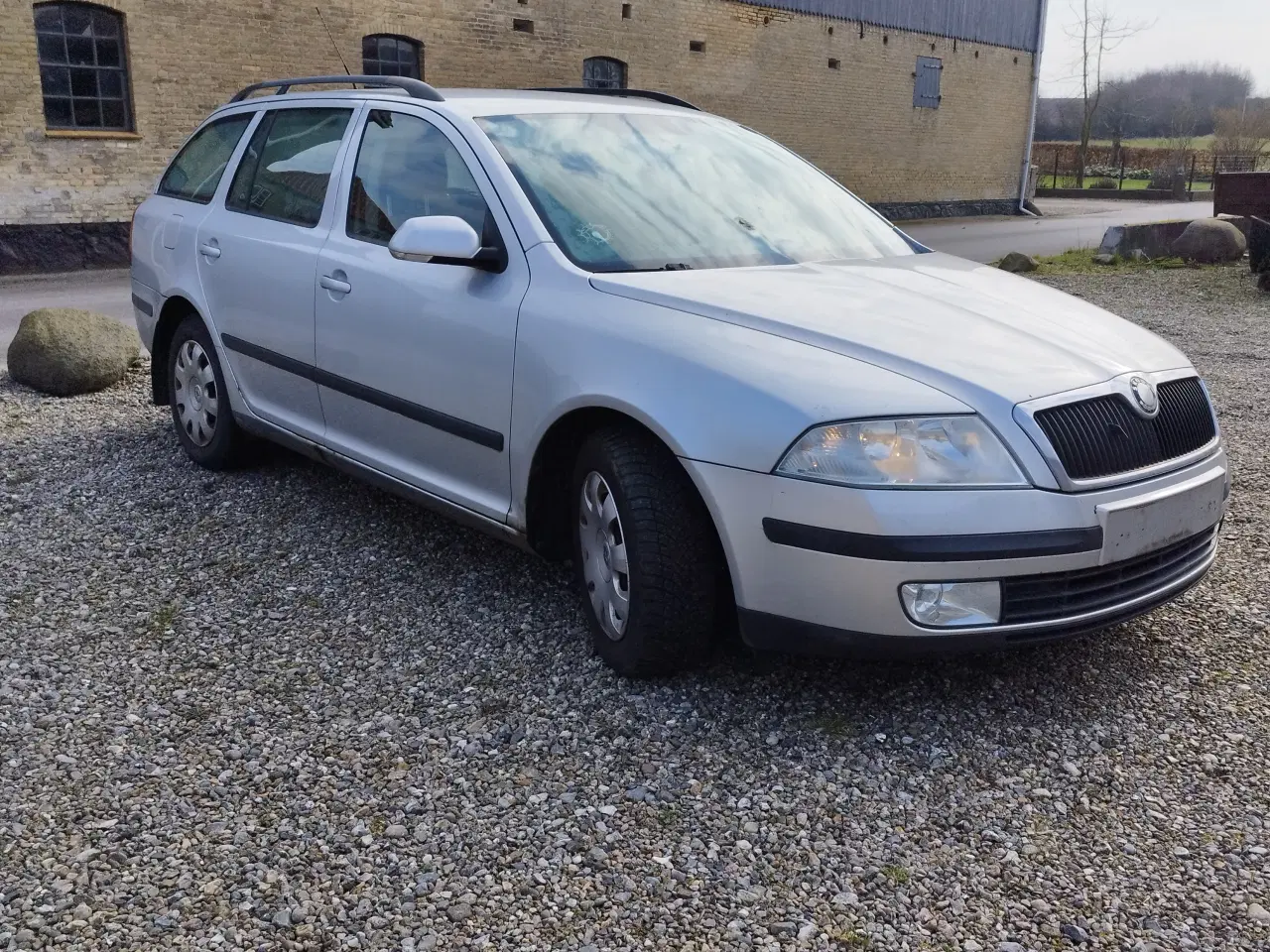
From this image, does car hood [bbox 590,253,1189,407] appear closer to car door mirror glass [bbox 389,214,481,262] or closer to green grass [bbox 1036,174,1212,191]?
car door mirror glass [bbox 389,214,481,262]

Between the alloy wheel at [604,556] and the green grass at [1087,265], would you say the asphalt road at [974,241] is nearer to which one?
the green grass at [1087,265]

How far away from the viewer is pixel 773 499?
10.0 feet

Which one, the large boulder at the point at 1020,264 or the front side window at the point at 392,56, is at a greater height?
the front side window at the point at 392,56

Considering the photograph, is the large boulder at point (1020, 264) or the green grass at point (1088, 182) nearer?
the large boulder at point (1020, 264)

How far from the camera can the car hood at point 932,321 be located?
317 centimetres

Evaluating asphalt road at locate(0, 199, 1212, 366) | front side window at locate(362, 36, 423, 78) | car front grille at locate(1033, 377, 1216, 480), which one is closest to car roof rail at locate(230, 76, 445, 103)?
car front grille at locate(1033, 377, 1216, 480)

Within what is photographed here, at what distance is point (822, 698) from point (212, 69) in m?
16.0

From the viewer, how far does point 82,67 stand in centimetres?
→ 1559

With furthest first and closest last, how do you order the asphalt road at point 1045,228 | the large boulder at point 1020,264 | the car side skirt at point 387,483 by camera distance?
the asphalt road at point 1045,228
the large boulder at point 1020,264
the car side skirt at point 387,483

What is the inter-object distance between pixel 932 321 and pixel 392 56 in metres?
17.4

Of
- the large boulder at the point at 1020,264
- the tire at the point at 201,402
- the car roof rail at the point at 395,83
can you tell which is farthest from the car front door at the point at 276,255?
the large boulder at the point at 1020,264

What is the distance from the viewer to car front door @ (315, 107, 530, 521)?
151 inches

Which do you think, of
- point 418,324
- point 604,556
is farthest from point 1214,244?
point 604,556

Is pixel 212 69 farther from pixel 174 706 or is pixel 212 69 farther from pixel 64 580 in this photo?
pixel 174 706
